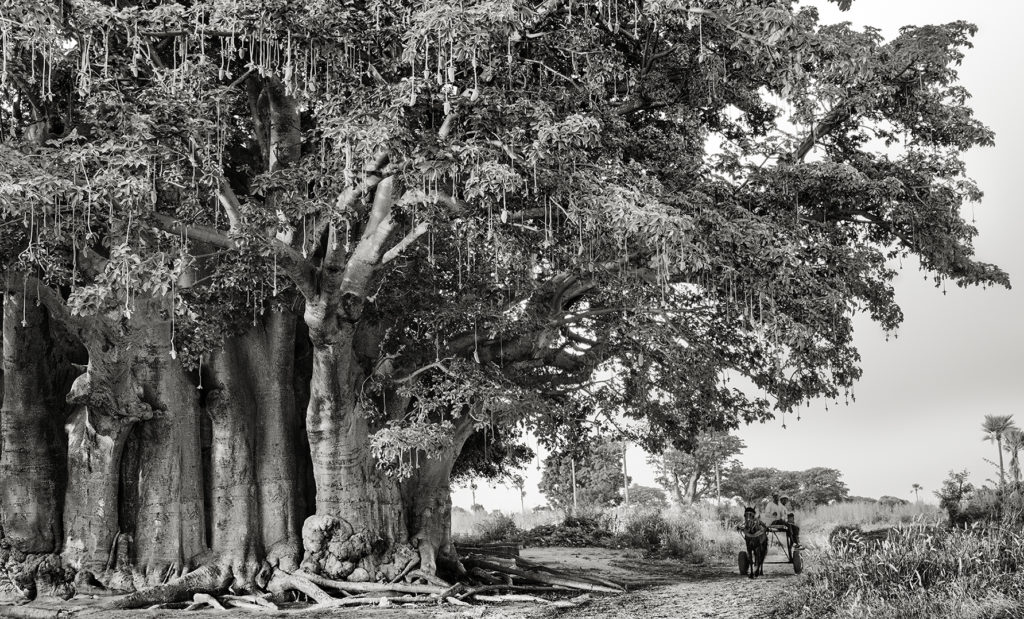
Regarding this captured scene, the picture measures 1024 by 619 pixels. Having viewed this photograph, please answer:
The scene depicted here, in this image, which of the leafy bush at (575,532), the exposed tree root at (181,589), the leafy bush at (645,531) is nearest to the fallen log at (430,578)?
the exposed tree root at (181,589)

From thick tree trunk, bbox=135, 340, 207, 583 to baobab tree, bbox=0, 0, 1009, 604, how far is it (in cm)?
4

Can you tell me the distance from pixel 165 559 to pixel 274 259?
5.02 m

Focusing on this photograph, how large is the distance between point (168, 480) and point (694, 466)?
37.6 m

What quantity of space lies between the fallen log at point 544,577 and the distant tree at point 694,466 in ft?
99.1

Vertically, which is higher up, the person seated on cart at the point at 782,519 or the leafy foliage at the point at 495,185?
the leafy foliage at the point at 495,185

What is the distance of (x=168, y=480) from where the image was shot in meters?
14.0

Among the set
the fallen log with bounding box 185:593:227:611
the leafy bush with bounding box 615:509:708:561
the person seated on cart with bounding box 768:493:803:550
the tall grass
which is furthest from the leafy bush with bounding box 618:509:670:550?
the fallen log with bounding box 185:593:227:611

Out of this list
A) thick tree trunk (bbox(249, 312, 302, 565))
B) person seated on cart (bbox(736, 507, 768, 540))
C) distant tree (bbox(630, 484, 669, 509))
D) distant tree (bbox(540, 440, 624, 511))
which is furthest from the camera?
distant tree (bbox(630, 484, 669, 509))

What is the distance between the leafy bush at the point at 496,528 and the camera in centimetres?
2544

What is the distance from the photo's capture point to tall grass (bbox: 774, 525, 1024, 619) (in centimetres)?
893

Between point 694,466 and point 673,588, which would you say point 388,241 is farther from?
point 694,466

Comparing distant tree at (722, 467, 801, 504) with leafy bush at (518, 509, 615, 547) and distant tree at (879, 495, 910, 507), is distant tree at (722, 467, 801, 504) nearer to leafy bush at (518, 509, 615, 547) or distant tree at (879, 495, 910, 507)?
distant tree at (879, 495, 910, 507)

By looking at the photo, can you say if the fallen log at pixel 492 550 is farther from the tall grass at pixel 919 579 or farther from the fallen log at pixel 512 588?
the tall grass at pixel 919 579

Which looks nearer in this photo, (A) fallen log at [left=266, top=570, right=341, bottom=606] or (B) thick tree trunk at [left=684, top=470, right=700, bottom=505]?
(A) fallen log at [left=266, top=570, right=341, bottom=606]
